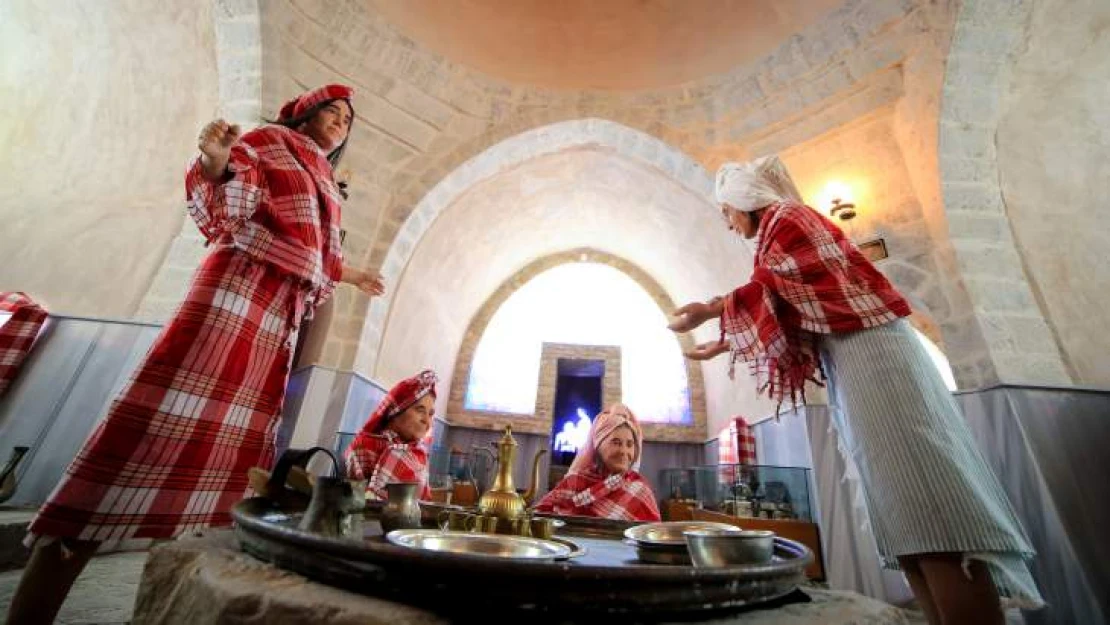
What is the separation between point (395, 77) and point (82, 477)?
378 centimetres

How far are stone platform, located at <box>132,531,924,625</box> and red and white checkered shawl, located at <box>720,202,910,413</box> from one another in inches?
36.3

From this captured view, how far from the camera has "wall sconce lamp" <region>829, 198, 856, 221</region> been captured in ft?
10.3

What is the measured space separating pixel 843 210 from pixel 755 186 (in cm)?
191

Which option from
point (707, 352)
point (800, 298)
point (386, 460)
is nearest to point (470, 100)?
point (386, 460)

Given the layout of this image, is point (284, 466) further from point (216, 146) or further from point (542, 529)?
point (216, 146)

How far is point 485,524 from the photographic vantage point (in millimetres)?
1008

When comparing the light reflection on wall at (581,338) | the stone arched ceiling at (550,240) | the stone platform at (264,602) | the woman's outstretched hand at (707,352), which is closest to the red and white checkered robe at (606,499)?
the woman's outstretched hand at (707,352)

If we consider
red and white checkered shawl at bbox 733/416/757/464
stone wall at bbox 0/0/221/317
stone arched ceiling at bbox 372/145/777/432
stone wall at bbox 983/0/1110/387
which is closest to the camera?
stone wall at bbox 983/0/1110/387

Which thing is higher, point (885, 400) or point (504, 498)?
point (885, 400)

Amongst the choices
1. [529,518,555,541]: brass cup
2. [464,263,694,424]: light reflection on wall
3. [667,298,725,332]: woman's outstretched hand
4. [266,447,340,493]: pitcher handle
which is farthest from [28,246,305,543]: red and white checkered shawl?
[464,263,694,424]: light reflection on wall

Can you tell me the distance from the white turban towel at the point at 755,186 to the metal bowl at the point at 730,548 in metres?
1.36

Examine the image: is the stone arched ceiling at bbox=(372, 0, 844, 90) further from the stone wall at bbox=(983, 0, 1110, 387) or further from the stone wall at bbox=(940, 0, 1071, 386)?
the stone wall at bbox=(983, 0, 1110, 387)

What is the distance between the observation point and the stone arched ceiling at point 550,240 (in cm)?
437

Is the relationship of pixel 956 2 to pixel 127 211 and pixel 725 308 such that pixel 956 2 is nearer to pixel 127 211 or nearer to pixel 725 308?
pixel 725 308
